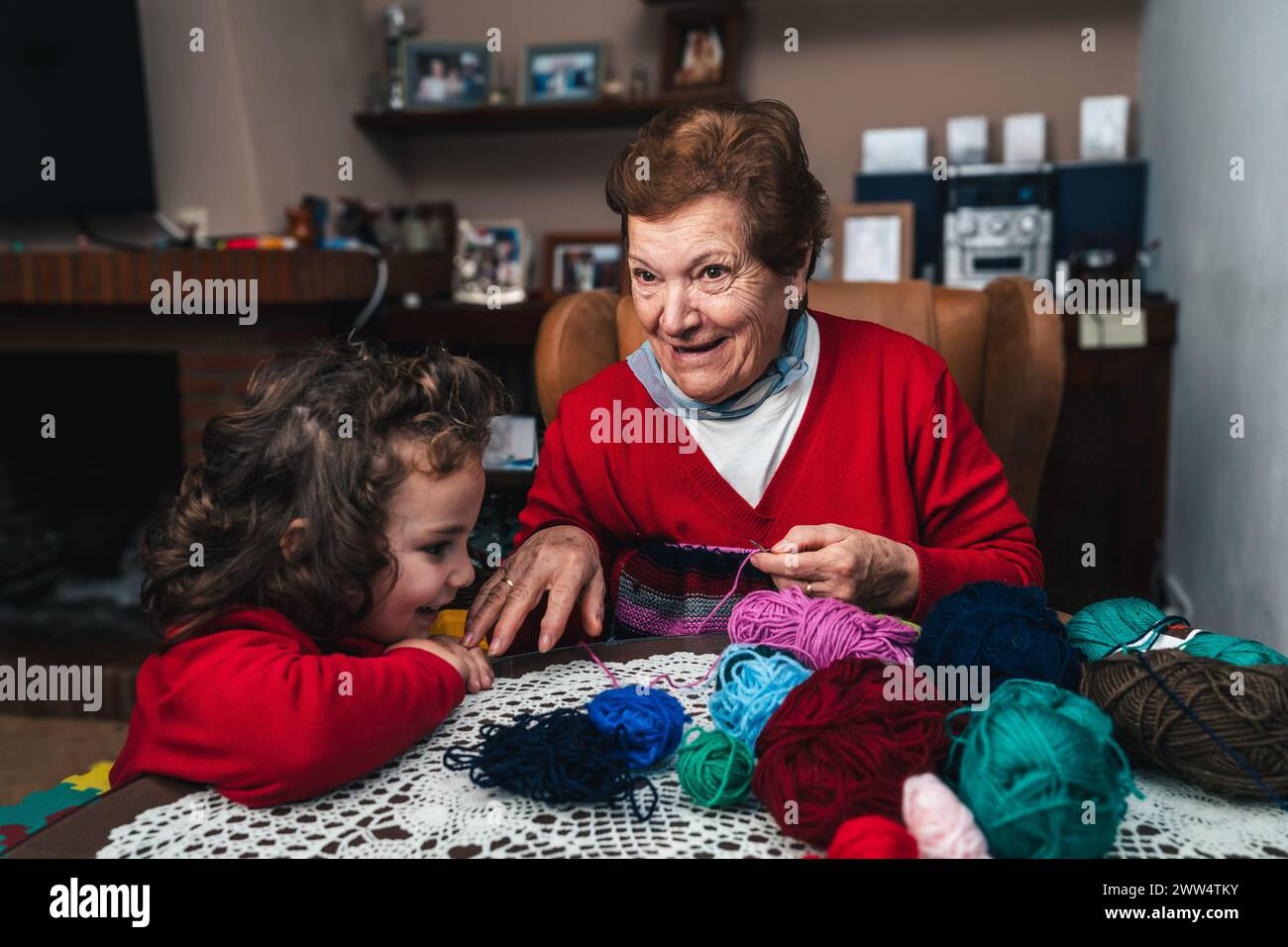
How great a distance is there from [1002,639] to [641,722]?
313 mm

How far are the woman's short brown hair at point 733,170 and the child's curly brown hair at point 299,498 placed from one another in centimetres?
42

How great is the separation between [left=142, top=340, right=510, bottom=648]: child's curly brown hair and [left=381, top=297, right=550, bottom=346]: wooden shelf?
7.39 feet

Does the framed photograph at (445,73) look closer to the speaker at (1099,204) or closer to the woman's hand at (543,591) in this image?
the speaker at (1099,204)

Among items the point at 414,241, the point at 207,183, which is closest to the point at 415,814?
the point at 207,183

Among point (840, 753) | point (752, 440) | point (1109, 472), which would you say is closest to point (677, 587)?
point (752, 440)

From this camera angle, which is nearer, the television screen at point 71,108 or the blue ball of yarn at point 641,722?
the blue ball of yarn at point 641,722

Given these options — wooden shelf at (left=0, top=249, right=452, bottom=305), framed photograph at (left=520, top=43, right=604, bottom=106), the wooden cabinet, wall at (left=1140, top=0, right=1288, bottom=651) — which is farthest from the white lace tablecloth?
framed photograph at (left=520, top=43, right=604, bottom=106)

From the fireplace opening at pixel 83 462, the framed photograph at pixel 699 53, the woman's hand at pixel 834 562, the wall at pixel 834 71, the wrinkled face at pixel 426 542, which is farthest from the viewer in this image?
the framed photograph at pixel 699 53

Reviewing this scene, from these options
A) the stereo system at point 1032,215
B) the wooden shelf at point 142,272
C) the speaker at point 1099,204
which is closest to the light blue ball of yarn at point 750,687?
the wooden shelf at point 142,272

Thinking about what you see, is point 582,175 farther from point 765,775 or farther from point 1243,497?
point 765,775

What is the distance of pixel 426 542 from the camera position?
3.41ft

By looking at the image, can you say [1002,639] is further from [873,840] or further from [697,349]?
[697,349]

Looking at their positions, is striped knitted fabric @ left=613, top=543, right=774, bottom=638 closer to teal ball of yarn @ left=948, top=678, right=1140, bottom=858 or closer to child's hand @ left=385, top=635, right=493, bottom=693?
child's hand @ left=385, top=635, right=493, bottom=693

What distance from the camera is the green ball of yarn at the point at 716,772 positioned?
0.80 metres
